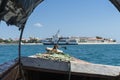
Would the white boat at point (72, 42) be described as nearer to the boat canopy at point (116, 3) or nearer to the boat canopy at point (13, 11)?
the boat canopy at point (116, 3)

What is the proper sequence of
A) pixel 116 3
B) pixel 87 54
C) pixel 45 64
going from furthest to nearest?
pixel 87 54
pixel 45 64
pixel 116 3

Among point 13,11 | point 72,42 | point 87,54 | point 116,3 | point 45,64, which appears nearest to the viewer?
point 13,11

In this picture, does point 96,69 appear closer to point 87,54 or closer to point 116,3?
point 116,3

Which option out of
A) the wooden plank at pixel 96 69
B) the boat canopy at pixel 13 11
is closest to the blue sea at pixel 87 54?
the wooden plank at pixel 96 69

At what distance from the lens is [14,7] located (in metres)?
4.27

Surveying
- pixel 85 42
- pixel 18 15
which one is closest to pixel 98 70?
pixel 18 15

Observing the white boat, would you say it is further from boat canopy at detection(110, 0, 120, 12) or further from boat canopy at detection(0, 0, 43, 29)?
boat canopy at detection(0, 0, 43, 29)

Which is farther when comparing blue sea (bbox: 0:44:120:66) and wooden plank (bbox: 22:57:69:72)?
blue sea (bbox: 0:44:120:66)

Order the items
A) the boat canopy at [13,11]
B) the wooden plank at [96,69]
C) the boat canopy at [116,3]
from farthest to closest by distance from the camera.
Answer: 1. the wooden plank at [96,69]
2. the boat canopy at [116,3]
3. the boat canopy at [13,11]

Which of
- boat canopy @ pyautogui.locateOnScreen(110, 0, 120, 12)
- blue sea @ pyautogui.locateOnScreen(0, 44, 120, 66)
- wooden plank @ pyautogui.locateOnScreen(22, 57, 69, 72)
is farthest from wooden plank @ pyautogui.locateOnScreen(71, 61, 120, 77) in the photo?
blue sea @ pyautogui.locateOnScreen(0, 44, 120, 66)

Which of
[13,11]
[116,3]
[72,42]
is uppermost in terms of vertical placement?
[72,42]

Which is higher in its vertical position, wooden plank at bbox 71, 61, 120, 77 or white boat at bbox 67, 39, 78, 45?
white boat at bbox 67, 39, 78, 45

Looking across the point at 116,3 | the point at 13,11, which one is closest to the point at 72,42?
the point at 116,3

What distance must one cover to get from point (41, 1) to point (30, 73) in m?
A: 1.97
